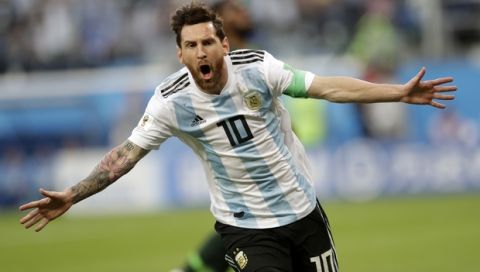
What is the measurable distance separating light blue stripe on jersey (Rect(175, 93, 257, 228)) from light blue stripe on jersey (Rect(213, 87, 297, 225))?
0.14 meters

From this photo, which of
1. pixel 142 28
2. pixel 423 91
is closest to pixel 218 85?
pixel 423 91

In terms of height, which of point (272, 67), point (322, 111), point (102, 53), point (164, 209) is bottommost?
point (164, 209)

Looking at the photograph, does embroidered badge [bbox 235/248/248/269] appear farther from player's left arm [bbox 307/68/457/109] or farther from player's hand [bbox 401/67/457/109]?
player's hand [bbox 401/67/457/109]

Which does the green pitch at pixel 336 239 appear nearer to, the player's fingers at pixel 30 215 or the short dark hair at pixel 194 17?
the short dark hair at pixel 194 17

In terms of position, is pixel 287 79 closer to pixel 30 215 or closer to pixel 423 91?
pixel 423 91

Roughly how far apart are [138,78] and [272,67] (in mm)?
12163

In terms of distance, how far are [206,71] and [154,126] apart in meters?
0.51

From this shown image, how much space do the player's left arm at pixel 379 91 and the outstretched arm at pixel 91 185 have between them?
120 cm

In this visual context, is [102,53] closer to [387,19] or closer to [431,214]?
[387,19]

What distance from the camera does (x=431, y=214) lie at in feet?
48.2

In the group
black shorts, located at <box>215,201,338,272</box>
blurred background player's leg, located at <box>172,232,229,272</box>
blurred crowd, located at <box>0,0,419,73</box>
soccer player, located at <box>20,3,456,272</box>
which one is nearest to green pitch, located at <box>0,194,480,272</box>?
blurred background player's leg, located at <box>172,232,229,272</box>

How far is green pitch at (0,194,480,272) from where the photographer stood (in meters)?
11.4

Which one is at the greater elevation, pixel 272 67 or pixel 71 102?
pixel 272 67

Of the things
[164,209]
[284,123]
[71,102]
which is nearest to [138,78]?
[71,102]
